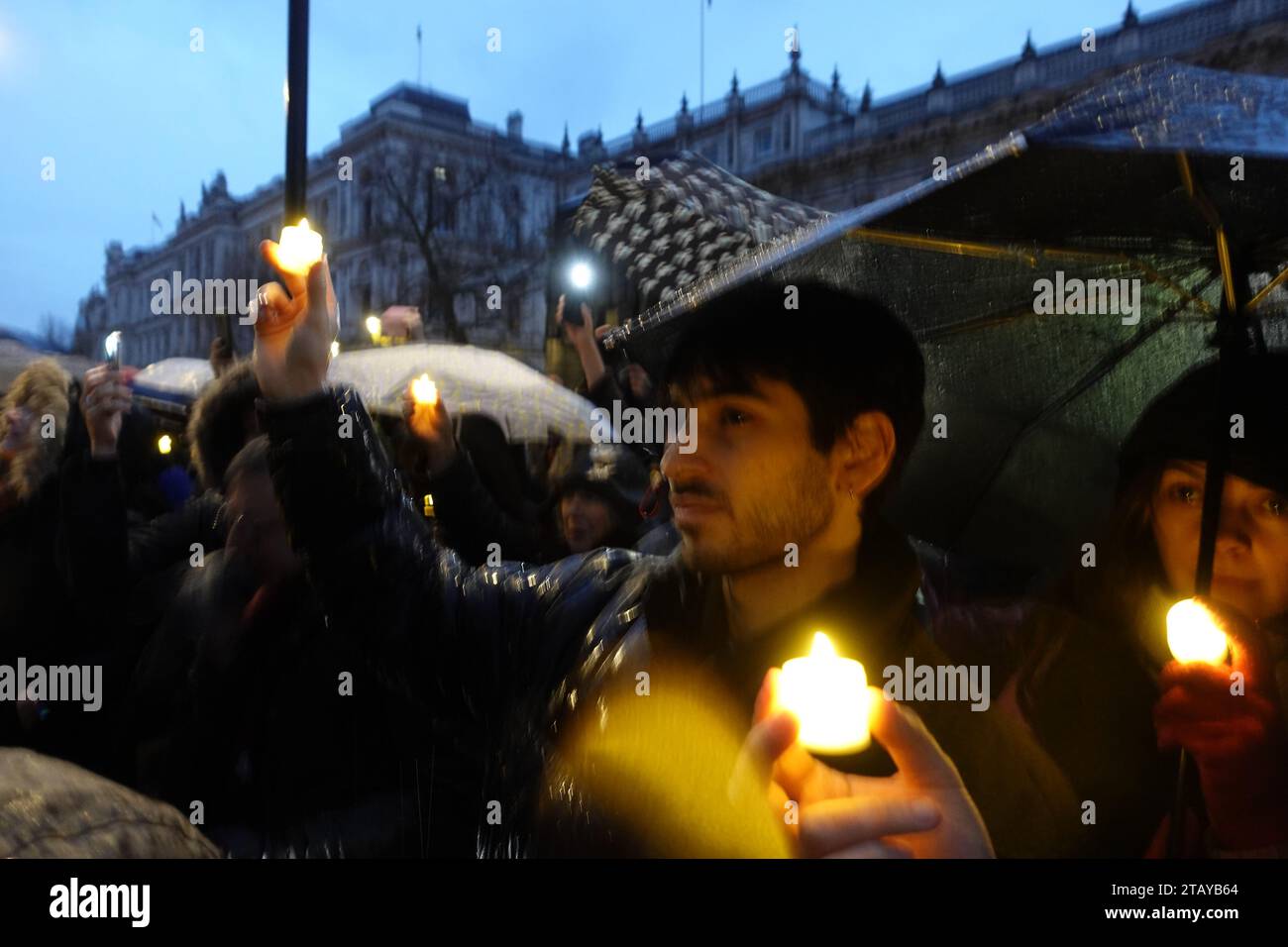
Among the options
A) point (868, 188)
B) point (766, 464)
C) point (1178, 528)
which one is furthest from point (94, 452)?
point (868, 188)

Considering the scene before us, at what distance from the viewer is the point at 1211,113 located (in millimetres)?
1382

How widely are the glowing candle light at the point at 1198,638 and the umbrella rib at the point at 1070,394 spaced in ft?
1.79

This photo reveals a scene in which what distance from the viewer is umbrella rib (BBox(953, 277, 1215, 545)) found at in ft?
7.07

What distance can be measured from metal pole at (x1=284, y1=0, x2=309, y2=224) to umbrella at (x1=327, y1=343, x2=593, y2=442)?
247 cm

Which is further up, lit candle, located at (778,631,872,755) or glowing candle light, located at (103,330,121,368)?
glowing candle light, located at (103,330,121,368)

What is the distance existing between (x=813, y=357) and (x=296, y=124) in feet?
5.26

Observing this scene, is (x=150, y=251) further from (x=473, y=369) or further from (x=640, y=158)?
(x=640, y=158)

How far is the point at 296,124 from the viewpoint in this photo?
8.13ft

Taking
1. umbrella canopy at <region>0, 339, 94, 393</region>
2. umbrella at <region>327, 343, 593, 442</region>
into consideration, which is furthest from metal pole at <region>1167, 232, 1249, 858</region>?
umbrella canopy at <region>0, 339, 94, 393</region>

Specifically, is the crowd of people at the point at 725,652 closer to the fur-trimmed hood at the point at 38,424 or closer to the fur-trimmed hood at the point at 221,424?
the fur-trimmed hood at the point at 221,424

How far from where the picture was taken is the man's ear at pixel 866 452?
1646 mm

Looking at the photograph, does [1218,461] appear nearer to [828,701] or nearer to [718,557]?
[718,557]

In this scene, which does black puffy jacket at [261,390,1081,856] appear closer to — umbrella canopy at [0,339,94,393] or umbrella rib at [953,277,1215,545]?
umbrella rib at [953,277,1215,545]

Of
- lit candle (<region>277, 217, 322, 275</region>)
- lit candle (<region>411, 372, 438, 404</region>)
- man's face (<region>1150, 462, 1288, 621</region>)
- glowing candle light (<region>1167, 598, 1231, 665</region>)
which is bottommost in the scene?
glowing candle light (<region>1167, 598, 1231, 665</region>)
